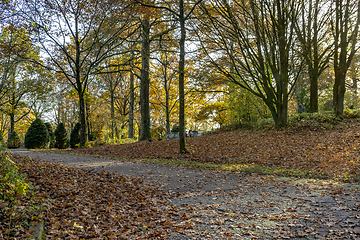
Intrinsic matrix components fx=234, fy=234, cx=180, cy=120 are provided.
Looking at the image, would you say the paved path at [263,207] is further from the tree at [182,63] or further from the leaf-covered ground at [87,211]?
the tree at [182,63]

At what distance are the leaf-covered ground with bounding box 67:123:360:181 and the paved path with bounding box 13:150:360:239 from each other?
1460 mm

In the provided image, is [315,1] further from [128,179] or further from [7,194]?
→ [7,194]

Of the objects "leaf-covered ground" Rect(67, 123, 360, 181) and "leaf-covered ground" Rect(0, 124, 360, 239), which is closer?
"leaf-covered ground" Rect(0, 124, 360, 239)

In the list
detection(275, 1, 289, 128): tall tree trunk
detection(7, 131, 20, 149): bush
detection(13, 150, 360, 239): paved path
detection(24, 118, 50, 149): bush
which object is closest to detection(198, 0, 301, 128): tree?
detection(275, 1, 289, 128): tall tree trunk

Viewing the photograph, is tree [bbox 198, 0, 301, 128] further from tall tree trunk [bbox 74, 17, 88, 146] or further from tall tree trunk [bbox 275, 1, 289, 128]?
tall tree trunk [bbox 74, 17, 88, 146]

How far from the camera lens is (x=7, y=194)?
286cm

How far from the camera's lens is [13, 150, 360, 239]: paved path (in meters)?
3.09

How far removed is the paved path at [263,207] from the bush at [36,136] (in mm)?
14342

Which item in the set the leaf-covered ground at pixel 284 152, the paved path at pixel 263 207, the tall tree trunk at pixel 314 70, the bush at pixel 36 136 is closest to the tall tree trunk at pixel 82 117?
the bush at pixel 36 136

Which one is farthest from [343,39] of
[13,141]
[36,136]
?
[13,141]

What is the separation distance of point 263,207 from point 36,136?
17.7 m

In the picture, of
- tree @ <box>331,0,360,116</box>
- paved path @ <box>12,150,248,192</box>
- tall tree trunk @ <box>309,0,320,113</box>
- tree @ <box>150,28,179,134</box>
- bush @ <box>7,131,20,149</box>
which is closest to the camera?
paved path @ <box>12,150,248,192</box>

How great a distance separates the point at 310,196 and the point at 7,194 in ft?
16.3

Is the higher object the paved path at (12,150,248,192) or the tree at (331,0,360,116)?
the tree at (331,0,360,116)
